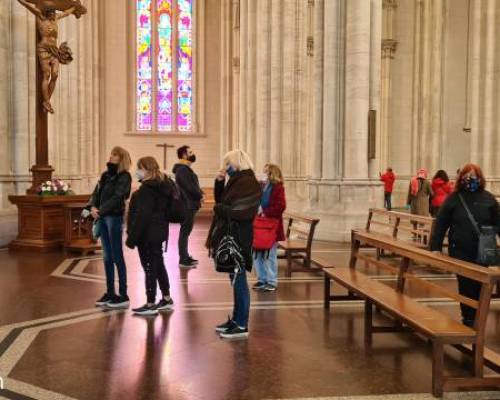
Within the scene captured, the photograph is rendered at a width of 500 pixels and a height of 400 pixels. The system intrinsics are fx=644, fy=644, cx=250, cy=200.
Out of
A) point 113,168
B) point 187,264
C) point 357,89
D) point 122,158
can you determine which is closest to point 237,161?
point 122,158

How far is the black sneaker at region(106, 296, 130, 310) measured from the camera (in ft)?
24.8

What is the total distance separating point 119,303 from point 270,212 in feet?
7.69

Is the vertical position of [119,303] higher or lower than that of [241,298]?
lower

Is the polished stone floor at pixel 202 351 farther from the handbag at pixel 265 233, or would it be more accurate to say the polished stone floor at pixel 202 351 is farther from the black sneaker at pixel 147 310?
the handbag at pixel 265 233

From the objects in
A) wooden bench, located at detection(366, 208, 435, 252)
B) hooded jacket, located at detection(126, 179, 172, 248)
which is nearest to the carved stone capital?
wooden bench, located at detection(366, 208, 435, 252)

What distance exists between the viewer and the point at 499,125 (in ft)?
58.7

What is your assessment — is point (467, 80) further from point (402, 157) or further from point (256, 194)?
point (256, 194)

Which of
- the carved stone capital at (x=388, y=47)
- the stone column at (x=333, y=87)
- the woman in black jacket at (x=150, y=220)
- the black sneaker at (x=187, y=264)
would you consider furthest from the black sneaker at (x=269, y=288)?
the carved stone capital at (x=388, y=47)

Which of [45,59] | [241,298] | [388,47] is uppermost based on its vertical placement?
[388,47]

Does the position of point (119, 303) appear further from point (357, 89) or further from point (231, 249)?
point (357, 89)

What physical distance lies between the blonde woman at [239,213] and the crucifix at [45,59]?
800 centimetres

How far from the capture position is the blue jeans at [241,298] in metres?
6.15

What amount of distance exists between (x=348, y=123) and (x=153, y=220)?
8291 mm

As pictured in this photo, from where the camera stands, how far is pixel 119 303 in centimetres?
761
